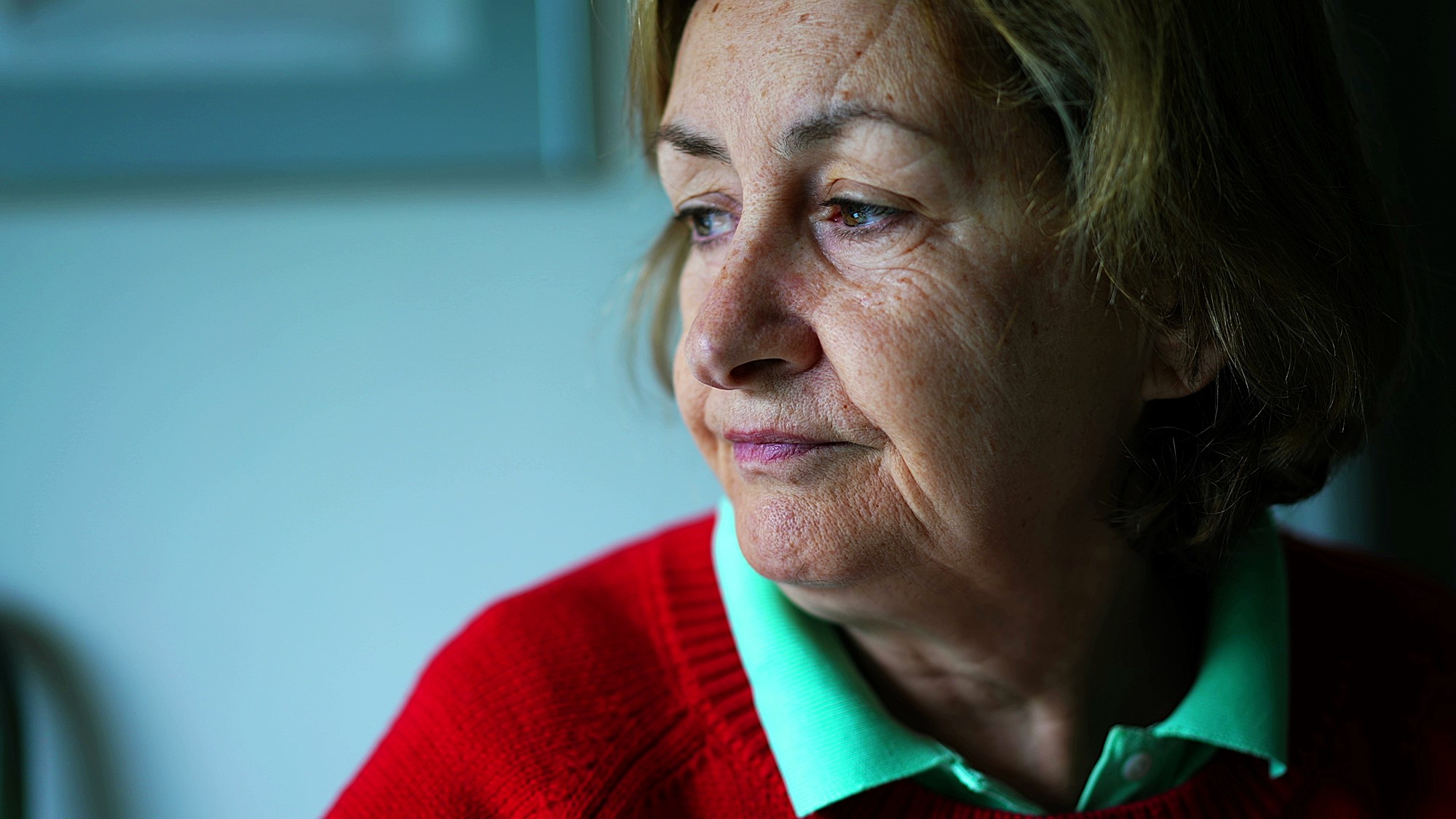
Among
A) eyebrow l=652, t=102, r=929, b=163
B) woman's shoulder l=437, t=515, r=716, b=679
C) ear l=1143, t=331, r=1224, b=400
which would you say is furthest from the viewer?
woman's shoulder l=437, t=515, r=716, b=679

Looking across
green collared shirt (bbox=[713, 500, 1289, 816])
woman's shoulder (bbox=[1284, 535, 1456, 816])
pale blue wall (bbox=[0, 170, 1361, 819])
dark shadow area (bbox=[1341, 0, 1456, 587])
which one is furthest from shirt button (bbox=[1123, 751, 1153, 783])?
dark shadow area (bbox=[1341, 0, 1456, 587])

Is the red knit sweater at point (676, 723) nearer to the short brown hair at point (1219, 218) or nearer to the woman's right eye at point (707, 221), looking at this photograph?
the short brown hair at point (1219, 218)

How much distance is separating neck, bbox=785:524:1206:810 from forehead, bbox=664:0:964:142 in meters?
0.37

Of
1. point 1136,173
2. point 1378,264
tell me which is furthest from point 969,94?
point 1378,264

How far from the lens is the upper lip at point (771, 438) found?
0.78 metres

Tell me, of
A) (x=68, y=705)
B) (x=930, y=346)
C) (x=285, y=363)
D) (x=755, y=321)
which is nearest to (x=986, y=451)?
(x=930, y=346)

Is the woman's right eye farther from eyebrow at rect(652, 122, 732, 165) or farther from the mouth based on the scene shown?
the mouth

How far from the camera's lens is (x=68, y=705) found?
1343 millimetres

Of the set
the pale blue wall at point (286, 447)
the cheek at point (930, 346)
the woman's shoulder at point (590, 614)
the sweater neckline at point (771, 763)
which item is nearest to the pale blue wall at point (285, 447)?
the pale blue wall at point (286, 447)

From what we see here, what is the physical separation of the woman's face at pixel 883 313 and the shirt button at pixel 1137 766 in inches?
8.7

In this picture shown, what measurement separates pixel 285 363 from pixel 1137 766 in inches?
43.7

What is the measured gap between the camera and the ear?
835mm

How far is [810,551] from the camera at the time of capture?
2.58 feet

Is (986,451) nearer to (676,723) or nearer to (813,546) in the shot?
(813,546)
